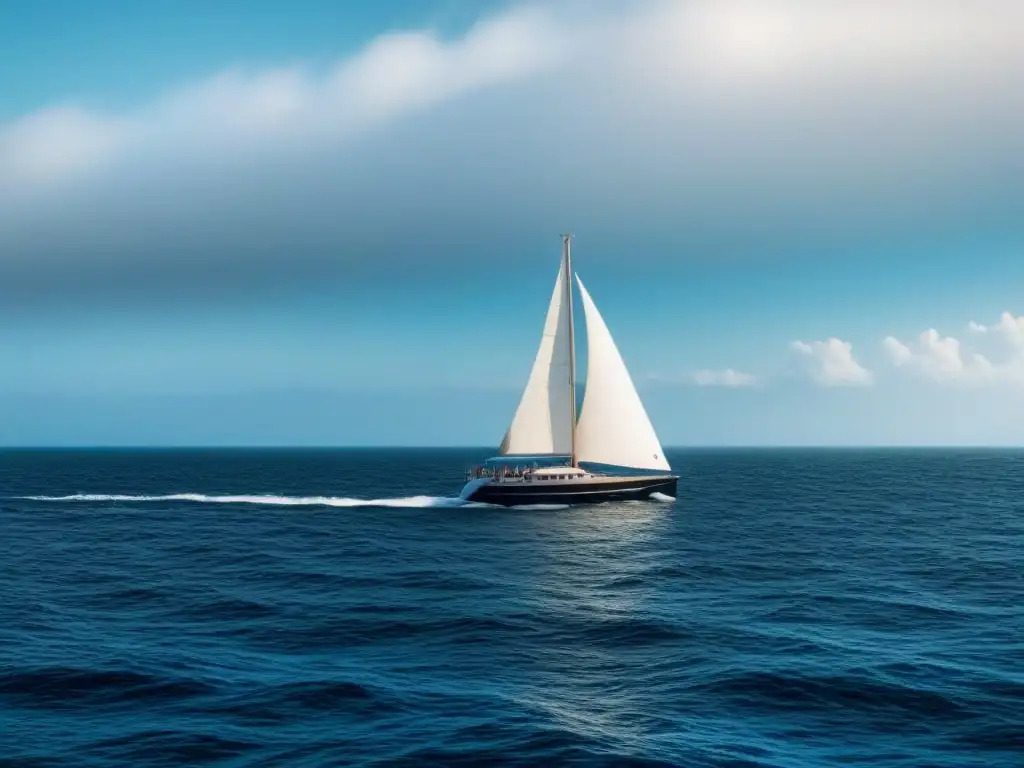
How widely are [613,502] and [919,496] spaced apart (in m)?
48.1

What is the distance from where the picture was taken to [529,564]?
43.9 metres

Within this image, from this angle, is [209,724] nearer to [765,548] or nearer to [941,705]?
[941,705]

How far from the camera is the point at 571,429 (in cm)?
7225

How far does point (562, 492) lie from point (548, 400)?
815 cm

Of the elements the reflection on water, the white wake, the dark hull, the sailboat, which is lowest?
the white wake

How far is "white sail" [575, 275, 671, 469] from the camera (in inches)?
2776

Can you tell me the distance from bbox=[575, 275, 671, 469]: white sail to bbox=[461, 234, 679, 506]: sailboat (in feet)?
0.28

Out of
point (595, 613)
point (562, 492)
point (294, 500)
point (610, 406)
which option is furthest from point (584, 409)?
point (595, 613)

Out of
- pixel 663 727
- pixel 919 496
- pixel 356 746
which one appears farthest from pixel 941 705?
pixel 919 496

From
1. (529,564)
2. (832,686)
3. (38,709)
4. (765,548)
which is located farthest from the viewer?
(765,548)

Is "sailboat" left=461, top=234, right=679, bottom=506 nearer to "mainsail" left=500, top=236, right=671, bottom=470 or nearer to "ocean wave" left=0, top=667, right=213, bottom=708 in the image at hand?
"mainsail" left=500, top=236, right=671, bottom=470

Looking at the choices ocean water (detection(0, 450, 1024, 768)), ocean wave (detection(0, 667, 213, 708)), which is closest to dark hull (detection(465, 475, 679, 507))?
ocean water (detection(0, 450, 1024, 768))

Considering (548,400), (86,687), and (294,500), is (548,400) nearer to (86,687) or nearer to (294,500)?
(294,500)

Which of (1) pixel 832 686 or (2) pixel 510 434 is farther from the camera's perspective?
(2) pixel 510 434
